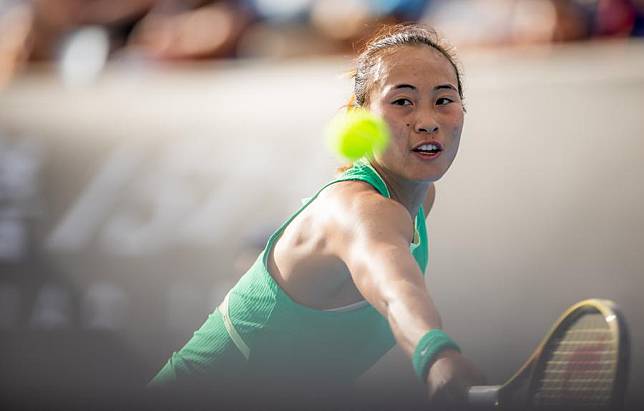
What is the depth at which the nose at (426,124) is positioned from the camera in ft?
3.27

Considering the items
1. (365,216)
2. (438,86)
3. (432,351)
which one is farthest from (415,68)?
(432,351)

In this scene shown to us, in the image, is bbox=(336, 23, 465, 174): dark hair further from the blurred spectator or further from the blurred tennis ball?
the blurred spectator

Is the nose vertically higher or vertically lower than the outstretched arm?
higher

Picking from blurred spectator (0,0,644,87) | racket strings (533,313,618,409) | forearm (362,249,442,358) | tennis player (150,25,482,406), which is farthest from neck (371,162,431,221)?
blurred spectator (0,0,644,87)

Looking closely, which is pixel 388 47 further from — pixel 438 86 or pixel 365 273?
pixel 365 273

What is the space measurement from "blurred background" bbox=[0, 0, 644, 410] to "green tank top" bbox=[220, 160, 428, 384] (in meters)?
0.89

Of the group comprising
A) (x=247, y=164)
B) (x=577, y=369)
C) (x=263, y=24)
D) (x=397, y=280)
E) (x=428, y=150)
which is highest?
(x=263, y=24)

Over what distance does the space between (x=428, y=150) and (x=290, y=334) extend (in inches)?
9.5

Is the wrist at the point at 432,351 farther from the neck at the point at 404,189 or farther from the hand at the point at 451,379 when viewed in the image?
the neck at the point at 404,189

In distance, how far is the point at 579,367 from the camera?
1169mm

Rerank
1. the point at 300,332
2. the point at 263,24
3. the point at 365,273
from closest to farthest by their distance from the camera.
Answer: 1. the point at 365,273
2. the point at 300,332
3. the point at 263,24

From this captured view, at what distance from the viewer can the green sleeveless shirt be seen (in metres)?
1.12

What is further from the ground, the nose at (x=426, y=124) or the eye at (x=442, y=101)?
the eye at (x=442, y=101)

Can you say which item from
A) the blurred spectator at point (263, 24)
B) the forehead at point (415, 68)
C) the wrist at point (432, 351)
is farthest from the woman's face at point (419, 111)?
the blurred spectator at point (263, 24)
